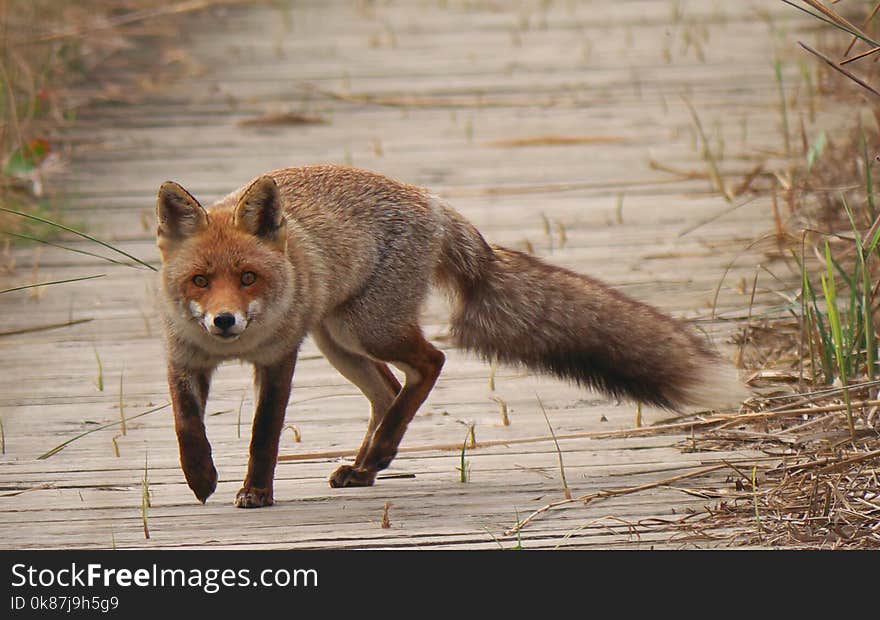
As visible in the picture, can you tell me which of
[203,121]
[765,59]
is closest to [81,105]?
[203,121]

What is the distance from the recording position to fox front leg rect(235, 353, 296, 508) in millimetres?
3803

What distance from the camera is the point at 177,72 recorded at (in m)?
→ 9.34

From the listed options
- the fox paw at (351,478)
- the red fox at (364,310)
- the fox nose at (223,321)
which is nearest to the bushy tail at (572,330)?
the red fox at (364,310)

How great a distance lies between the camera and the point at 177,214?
3893 millimetres

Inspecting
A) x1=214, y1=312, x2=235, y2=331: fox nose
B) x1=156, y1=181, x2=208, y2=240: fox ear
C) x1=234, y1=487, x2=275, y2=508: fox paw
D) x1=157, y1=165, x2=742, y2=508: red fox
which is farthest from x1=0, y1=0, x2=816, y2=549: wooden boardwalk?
x1=156, y1=181, x2=208, y2=240: fox ear

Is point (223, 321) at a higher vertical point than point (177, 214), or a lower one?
lower

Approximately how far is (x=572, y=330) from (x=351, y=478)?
84 cm

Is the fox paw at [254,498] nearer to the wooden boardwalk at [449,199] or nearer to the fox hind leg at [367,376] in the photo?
the wooden boardwalk at [449,199]

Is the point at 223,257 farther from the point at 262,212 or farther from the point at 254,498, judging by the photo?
the point at 254,498

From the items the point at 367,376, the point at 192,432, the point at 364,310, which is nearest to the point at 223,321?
the point at 192,432

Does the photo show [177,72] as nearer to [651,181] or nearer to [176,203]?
[651,181]

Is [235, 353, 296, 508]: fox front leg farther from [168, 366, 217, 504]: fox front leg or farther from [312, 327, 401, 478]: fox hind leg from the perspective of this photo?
[312, 327, 401, 478]: fox hind leg

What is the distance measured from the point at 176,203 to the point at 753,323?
2283 millimetres

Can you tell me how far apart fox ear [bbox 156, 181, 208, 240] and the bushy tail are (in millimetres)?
864
